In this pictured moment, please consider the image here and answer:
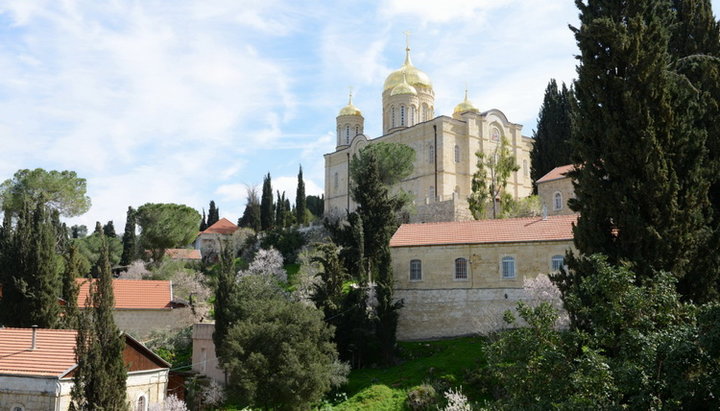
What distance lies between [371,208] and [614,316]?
25232 mm

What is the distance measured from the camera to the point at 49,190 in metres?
52.5

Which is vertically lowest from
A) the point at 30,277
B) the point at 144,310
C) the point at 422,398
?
the point at 422,398

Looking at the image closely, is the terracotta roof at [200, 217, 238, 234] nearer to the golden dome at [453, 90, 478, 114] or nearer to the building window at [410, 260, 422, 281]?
the golden dome at [453, 90, 478, 114]

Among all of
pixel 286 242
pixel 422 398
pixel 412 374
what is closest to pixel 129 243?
pixel 286 242

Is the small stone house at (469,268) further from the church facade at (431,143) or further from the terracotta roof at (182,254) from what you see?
the terracotta roof at (182,254)

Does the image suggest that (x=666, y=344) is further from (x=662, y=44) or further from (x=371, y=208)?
(x=371, y=208)

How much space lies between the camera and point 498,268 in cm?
3078

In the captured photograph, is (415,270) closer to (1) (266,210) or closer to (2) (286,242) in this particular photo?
(2) (286,242)

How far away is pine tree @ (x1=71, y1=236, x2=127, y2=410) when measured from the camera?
1842 centimetres

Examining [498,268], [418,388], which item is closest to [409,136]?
[498,268]

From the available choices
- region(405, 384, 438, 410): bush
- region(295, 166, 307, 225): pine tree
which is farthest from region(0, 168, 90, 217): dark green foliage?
region(405, 384, 438, 410): bush

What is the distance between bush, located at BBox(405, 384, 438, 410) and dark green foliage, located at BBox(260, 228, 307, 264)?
28.1 metres

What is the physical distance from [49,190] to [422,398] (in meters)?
39.7

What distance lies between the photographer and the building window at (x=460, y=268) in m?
31.4
